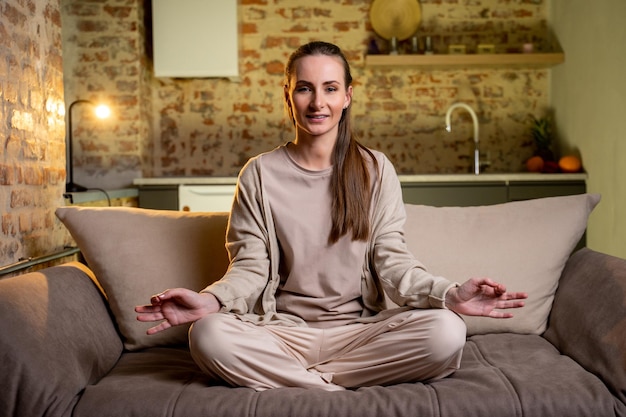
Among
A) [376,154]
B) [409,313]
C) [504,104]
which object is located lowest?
[409,313]

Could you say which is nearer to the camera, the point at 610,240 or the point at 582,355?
the point at 582,355

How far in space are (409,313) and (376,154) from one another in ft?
1.91

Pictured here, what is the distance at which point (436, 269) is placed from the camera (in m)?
2.26

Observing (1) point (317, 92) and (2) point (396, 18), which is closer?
(1) point (317, 92)

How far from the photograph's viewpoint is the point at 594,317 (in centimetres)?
193

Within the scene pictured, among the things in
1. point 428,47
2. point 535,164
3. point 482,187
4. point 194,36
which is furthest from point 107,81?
point 535,164

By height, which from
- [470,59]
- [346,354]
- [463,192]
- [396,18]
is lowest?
[346,354]

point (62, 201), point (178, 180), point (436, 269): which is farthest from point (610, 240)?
point (62, 201)

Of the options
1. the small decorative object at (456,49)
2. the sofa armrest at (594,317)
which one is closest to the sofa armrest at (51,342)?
the sofa armrest at (594,317)

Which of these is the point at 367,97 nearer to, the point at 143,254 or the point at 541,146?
the point at 541,146

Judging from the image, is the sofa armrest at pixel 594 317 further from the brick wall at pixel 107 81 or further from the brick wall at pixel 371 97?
the brick wall at pixel 107 81

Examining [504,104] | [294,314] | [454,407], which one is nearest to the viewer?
[454,407]

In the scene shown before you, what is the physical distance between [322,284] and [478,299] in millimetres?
452

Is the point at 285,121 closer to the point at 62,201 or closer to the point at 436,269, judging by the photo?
the point at 62,201
